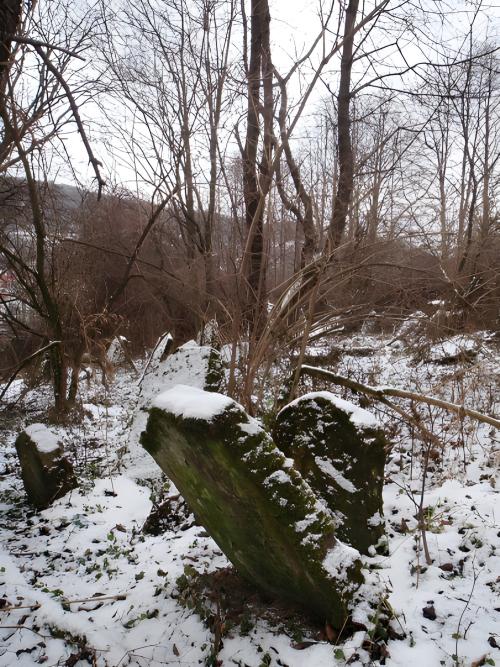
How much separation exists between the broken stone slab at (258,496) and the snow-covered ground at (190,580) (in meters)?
0.27

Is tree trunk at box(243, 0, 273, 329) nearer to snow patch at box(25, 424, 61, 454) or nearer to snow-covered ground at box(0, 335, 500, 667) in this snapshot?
snow-covered ground at box(0, 335, 500, 667)

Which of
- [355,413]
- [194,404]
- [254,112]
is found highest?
[254,112]

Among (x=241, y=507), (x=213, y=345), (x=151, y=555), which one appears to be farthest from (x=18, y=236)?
(x=241, y=507)

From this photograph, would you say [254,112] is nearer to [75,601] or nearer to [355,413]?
A: [355,413]

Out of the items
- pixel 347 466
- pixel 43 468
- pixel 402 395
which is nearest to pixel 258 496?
pixel 347 466

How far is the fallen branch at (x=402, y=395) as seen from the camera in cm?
A: 268

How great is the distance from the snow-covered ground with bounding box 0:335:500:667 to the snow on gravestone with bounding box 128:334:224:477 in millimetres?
43

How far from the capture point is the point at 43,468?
3.91 m

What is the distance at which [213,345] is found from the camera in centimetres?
504

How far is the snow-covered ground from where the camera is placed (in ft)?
6.66

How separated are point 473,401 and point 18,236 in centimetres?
716

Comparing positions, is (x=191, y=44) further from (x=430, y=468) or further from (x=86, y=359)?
(x=430, y=468)

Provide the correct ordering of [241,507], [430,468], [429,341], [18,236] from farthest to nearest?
[18,236] < [429,341] < [430,468] < [241,507]

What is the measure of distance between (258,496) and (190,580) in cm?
113
